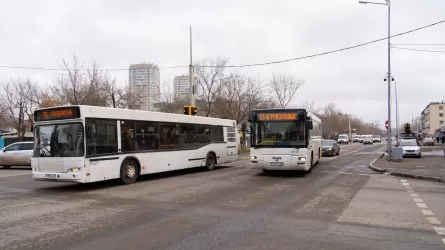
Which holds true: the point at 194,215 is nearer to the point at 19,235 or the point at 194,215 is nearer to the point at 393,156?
the point at 19,235

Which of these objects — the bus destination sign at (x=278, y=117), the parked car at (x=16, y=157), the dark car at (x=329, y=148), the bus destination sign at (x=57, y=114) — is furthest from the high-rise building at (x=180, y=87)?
the bus destination sign at (x=57, y=114)

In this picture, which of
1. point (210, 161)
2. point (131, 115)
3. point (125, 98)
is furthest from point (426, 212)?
point (125, 98)

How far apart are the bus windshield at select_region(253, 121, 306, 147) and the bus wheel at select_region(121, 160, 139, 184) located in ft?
17.2

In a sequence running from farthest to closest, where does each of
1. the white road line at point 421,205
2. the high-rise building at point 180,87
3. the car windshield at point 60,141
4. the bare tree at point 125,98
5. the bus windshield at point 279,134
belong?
the high-rise building at point 180,87
the bare tree at point 125,98
the bus windshield at point 279,134
the car windshield at point 60,141
the white road line at point 421,205

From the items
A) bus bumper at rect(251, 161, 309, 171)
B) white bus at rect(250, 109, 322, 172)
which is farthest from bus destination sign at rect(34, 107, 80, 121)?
bus bumper at rect(251, 161, 309, 171)

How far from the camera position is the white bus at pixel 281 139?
55.4ft

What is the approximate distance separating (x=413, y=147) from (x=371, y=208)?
80.7 ft

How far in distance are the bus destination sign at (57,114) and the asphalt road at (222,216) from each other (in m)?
2.37

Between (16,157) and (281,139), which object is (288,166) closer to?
(281,139)

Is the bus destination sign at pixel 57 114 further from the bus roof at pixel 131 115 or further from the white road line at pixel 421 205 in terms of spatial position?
the white road line at pixel 421 205

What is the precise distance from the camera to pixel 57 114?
528 inches

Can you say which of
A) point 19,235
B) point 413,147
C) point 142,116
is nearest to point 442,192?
point 142,116

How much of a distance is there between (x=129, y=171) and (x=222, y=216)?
6.97 metres

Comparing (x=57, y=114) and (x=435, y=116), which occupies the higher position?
(x=435, y=116)
